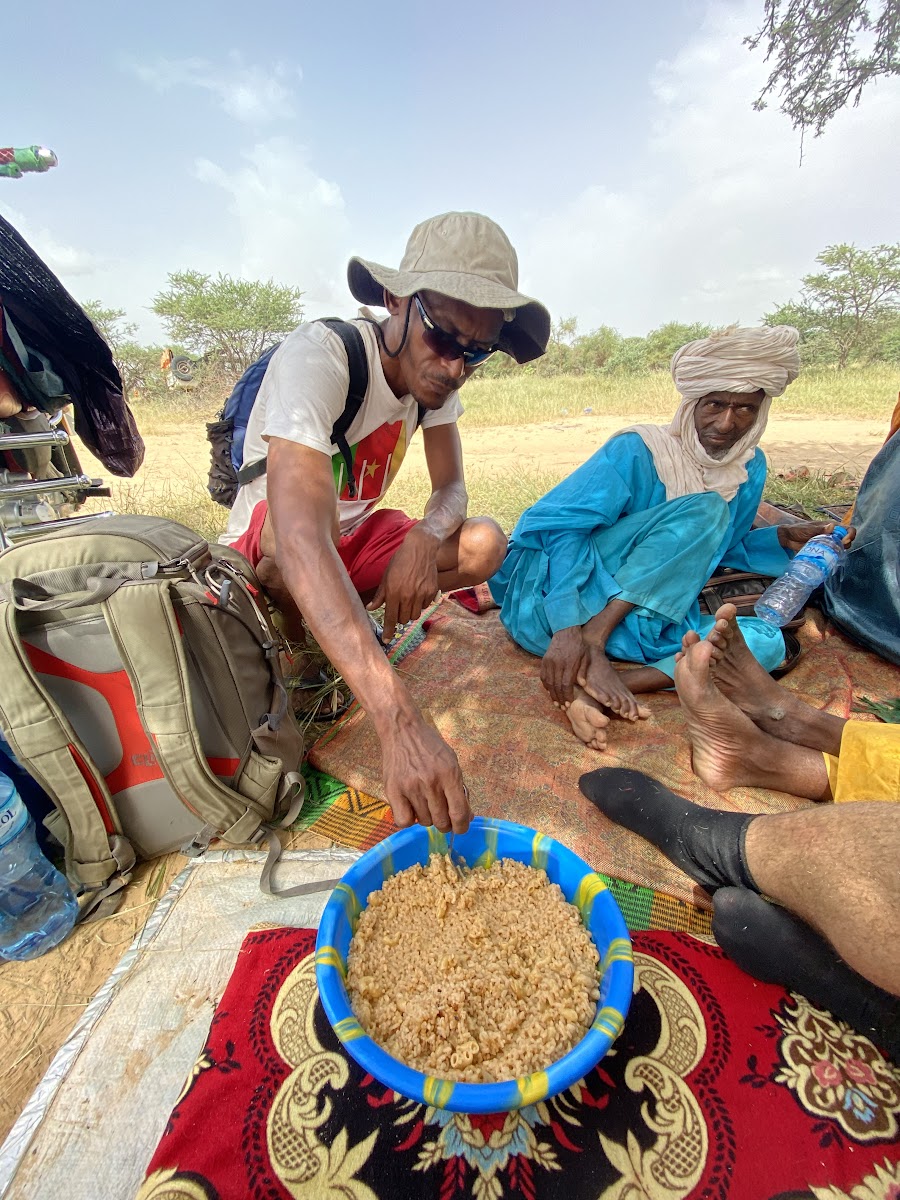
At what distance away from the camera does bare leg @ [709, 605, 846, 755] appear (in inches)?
69.7

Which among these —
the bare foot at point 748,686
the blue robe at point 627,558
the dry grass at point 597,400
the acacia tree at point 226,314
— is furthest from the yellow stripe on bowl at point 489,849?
the acacia tree at point 226,314

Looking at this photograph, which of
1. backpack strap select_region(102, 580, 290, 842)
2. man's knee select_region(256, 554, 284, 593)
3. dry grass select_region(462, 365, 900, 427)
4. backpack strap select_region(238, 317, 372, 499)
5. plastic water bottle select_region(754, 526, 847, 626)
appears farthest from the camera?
dry grass select_region(462, 365, 900, 427)

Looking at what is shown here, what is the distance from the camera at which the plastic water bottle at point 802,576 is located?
2.39 metres

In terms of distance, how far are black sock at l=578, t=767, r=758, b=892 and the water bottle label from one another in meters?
1.43

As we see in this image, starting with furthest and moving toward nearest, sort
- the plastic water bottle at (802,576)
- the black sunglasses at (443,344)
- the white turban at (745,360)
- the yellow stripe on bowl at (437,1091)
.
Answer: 1. the plastic water bottle at (802,576)
2. the white turban at (745,360)
3. the black sunglasses at (443,344)
4. the yellow stripe on bowl at (437,1091)

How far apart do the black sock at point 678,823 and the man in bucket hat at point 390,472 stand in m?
0.65

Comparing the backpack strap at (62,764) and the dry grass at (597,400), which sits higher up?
the dry grass at (597,400)

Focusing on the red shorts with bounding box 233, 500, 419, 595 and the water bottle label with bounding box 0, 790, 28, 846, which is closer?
the water bottle label with bounding box 0, 790, 28, 846

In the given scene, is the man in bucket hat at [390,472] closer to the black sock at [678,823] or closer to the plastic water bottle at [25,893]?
the black sock at [678,823]

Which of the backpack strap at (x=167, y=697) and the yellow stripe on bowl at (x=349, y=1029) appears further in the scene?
the backpack strap at (x=167, y=697)

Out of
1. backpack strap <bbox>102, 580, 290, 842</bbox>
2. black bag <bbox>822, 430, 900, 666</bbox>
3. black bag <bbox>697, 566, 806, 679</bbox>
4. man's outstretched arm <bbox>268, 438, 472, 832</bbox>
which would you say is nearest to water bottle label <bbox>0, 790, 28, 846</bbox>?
backpack strap <bbox>102, 580, 290, 842</bbox>

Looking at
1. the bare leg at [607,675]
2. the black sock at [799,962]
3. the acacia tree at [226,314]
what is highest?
the acacia tree at [226,314]

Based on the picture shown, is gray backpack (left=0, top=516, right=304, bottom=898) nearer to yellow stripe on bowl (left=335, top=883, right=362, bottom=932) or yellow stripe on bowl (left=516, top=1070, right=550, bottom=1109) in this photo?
yellow stripe on bowl (left=335, top=883, right=362, bottom=932)

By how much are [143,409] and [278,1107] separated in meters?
13.6
